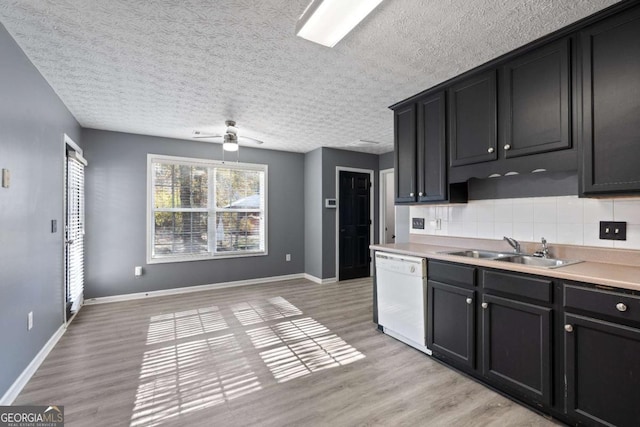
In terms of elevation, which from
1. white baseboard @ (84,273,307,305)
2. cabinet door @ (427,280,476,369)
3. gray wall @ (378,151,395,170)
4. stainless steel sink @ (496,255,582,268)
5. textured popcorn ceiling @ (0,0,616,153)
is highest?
textured popcorn ceiling @ (0,0,616,153)

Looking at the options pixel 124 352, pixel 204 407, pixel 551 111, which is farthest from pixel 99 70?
pixel 551 111

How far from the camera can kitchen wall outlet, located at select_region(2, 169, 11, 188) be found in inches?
75.2

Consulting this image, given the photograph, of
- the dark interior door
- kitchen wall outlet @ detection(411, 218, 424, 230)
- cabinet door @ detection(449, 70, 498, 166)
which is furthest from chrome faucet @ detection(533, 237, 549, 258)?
the dark interior door

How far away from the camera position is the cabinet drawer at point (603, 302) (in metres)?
1.45

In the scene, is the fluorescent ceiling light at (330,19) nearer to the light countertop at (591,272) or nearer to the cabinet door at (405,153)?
the cabinet door at (405,153)

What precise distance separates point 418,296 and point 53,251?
353 centimetres

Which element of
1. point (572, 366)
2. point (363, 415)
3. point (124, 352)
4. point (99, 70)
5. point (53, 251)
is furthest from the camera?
point (53, 251)

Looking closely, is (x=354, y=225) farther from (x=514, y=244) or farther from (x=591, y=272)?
(x=591, y=272)

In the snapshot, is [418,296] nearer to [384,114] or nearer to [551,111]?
[551,111]

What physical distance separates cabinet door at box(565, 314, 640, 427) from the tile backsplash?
76cm

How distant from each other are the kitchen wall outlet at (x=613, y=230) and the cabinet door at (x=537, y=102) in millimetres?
629

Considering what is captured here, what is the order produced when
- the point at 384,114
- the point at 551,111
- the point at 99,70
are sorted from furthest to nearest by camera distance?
the point at 384,114 → the point at 99,70 → the point at 551,111

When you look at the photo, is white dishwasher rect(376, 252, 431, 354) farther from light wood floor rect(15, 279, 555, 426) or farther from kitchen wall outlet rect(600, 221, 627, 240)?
kitchen wall outlet rect(600, 221, 627, 240)

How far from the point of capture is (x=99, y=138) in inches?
165
